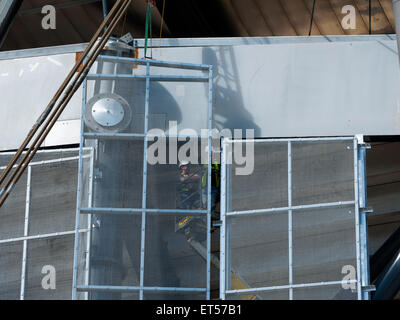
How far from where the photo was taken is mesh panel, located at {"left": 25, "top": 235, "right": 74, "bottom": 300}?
30.3 ft

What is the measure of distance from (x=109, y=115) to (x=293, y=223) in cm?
260

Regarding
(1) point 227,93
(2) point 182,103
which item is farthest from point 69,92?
(1) point 227,93

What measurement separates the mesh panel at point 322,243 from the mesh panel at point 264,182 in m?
0.35

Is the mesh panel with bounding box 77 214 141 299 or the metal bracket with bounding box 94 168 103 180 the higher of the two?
the metal bracket with bounding box 94 168 103 180

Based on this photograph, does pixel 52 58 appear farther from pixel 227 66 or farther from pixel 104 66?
pixel 227 66

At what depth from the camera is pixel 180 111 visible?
9969mm

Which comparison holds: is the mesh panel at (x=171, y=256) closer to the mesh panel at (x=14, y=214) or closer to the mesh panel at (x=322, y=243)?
the mesh panel at (x=322, y=243)

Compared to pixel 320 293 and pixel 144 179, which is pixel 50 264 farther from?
pixel 320 293

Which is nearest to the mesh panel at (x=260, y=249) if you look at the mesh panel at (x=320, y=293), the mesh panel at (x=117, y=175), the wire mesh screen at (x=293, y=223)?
the wire mesh screen at (x=293, y=223)

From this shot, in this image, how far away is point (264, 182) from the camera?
30.2 ft

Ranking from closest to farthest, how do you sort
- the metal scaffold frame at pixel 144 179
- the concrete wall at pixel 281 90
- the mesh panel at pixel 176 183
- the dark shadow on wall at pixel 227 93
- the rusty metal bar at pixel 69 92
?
the rusty metal bar at pixel 69 92 → the metal scaffold frame at pixel 144 179 → the mesh panel at pixel 176 183 → the concrete wall at pixel 281 90 → the dark shadow on wall at pixel 227 93

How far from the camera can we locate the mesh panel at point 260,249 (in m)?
8.90

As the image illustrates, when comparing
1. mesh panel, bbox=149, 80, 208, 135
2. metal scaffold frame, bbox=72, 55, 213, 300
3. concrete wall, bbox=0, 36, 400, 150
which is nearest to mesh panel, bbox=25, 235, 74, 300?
metal scaffold frame, bbox=72, 55, 213, 300

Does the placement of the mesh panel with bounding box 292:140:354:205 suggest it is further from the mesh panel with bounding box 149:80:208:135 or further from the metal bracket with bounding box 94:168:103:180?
the metal bracket with bounding box 94:168:103:180
